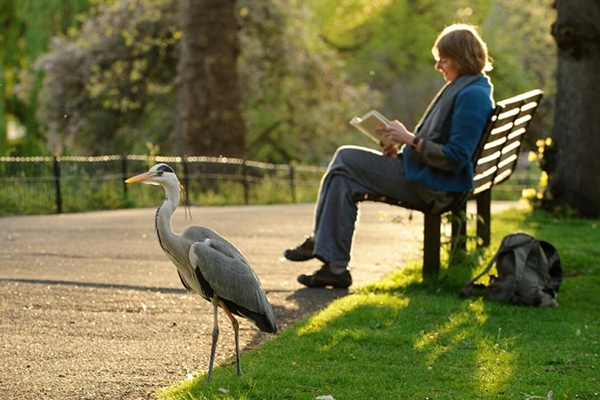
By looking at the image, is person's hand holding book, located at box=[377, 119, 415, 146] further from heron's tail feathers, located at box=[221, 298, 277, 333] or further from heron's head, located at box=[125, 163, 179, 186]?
heron's head, located at box=[125, 163, 179, 186]

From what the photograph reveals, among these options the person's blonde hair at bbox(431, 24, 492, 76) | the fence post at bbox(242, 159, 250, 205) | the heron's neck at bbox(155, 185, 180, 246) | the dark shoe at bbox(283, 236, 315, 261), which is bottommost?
the fence post at bbox(242, 159, 250, 205)

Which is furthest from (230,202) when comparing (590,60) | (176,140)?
(590,60)

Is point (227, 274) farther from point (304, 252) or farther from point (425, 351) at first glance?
point (304, 252)

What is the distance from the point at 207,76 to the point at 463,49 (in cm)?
1485

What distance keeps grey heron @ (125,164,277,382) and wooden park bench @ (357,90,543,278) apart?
2.66 metres

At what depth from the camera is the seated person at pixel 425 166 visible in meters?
6.88

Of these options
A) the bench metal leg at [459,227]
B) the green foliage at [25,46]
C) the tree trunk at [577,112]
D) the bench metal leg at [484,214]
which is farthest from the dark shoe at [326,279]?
the green foliage at [25,46]

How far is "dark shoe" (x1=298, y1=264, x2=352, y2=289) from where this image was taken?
7289 mm

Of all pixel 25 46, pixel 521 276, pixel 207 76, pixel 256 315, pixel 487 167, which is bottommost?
pixel 521 276

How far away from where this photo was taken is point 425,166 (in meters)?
7.04

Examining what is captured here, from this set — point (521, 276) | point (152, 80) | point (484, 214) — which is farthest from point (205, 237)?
point (152, 80)

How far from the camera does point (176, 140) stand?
2241 cm

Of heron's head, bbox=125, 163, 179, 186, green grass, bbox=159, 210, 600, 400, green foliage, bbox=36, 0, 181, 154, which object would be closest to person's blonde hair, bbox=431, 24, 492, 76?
green grass, bbox=159, 210, 600, 400

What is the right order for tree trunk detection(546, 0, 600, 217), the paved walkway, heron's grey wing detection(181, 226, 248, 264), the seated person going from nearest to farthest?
heron's grey wing detection(181, 226, 248, 264) < the paved walkway < the seated person < tree trunk detection(546, 0, 600, 217)
